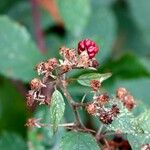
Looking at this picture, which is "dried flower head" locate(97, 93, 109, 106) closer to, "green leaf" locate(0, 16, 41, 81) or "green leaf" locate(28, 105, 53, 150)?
"green leaf" locate(28, 105, 53, 150)

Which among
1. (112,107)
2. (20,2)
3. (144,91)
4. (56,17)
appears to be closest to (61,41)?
(56,17)

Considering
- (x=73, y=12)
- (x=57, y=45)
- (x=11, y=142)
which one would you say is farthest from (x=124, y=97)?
(x=57, y=45)

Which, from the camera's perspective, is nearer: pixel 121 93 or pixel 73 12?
pixel 121 93

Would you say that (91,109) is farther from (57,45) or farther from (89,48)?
(57,45)

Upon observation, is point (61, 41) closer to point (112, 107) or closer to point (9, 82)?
point (9, 82)

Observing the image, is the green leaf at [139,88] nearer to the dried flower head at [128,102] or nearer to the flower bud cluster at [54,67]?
the dried flower head at [128,102]

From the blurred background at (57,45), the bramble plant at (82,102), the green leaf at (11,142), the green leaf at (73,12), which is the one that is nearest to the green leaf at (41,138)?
the blurred background at (57,45)
